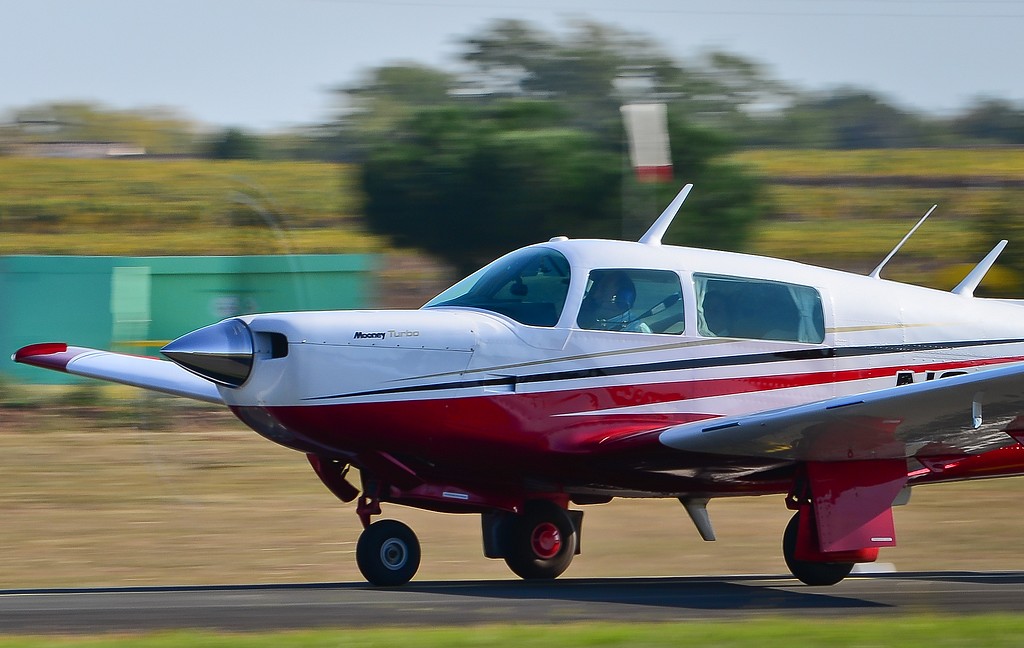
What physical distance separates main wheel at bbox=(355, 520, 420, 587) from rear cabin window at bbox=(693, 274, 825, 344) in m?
2.36

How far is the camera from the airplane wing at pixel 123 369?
30.8ft

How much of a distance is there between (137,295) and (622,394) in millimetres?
13547

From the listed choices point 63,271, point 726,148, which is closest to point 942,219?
point 726,148

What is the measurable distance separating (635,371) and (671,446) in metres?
0.63

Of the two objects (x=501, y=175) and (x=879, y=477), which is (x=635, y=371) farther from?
(x=501, y=175)

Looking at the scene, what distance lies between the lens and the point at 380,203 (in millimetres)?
28188

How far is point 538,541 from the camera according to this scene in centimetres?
873

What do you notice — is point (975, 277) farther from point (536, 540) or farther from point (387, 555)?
point (387, 555)

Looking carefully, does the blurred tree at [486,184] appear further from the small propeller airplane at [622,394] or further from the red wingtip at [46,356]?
the small propeller airplane at [622,394]

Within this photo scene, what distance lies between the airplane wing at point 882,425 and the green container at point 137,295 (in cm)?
1282

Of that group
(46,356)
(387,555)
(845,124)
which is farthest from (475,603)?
(845,124)

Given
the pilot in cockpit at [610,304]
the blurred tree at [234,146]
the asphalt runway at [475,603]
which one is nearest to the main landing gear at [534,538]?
the asphalt runway at [475,603]

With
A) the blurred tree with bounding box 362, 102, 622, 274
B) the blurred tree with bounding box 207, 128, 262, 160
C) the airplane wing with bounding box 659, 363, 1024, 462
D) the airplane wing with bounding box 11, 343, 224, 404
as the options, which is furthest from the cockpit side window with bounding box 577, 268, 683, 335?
the blurred tree with bounding box 207, 128, 262, 160

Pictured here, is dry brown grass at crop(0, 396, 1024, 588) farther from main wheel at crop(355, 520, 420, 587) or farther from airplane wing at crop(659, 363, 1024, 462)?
airplane wing at crop(659, 363, 1024, 462)
